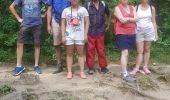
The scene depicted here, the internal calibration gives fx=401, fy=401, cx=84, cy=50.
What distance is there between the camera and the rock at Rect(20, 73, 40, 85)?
25.0ft

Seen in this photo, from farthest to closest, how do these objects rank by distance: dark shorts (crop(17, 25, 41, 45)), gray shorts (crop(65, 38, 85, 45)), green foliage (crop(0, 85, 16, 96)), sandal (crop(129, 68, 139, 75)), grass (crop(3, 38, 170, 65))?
grass (crop(3, 38, 170, 65)), sandal (crop(129, 68, 139, 75)), dark shorts (crop(17, 25, 41, 45)), gray shorts (crop(65, 38, 85, 45)), green foliage (crop(0, 85, 16, 96))

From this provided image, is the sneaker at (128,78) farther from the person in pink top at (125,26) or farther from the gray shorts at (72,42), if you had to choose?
the gray shorts at (72,42)

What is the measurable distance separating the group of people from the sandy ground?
0.21 m

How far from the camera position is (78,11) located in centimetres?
786

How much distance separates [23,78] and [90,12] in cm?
188

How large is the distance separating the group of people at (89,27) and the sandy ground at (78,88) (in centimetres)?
21

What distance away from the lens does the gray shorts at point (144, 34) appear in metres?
8.09

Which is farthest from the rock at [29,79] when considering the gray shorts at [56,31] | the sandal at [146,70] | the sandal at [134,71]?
the sandal at [146,70]

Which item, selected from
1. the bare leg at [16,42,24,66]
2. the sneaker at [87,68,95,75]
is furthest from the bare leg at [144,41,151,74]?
the bare leg at [16,42,24,66]

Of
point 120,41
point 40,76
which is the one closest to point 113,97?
point 120,41

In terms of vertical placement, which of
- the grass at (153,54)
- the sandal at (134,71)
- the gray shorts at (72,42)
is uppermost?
the gray shorts at (72,42)

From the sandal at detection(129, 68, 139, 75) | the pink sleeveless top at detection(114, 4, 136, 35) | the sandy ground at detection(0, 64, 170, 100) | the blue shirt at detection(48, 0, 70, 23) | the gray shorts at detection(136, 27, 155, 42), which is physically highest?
the blue shirt at detection(48, 0, 70, 23)

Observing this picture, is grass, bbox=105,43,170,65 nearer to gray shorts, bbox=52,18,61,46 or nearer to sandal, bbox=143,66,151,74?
sandal, bbox=143,66,151,74

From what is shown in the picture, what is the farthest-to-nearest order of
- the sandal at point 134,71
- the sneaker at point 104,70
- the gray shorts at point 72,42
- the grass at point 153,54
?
the grass at point 153,54 < the sneaker at point 104,70 < the sandal at point 134,71 < the gray shorts at point 72,42
